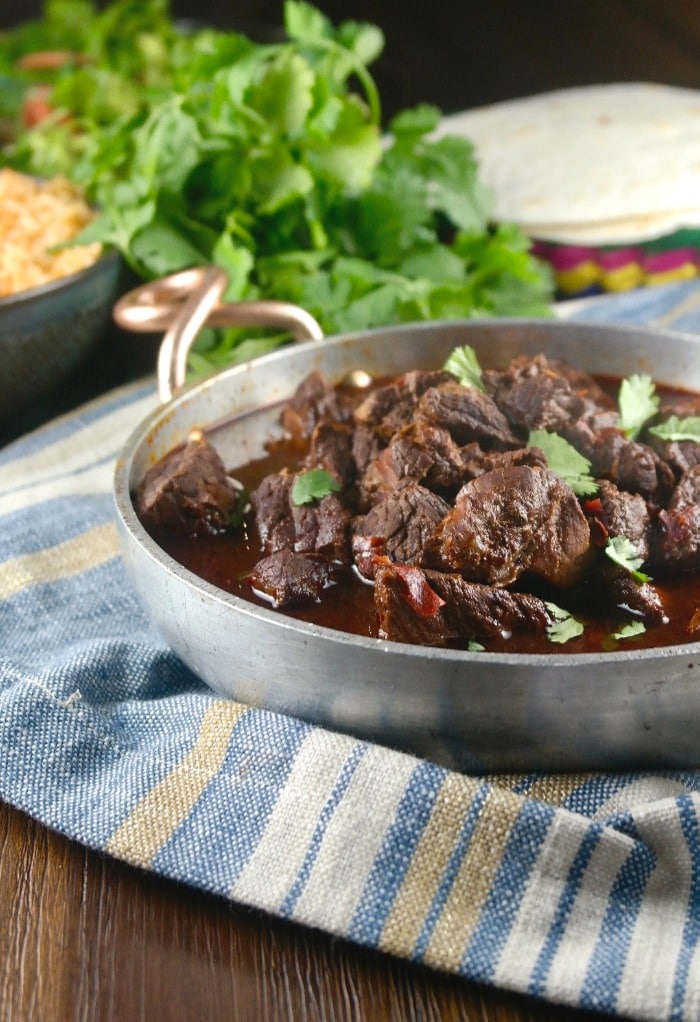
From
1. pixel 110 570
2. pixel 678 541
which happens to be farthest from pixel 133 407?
pixel 678 541

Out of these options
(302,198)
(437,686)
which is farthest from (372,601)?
(302,198)

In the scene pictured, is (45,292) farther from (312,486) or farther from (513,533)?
(513,533)

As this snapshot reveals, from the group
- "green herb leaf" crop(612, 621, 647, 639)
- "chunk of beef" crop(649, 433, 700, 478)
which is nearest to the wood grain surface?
"green herb leaf" crop(612, 621, 647, 639)

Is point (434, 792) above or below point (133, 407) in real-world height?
above

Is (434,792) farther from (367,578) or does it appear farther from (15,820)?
(15,820)

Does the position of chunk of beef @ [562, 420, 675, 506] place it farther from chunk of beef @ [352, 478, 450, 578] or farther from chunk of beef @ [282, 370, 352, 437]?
chunk of beef @ [282, 370, 352, 437]
